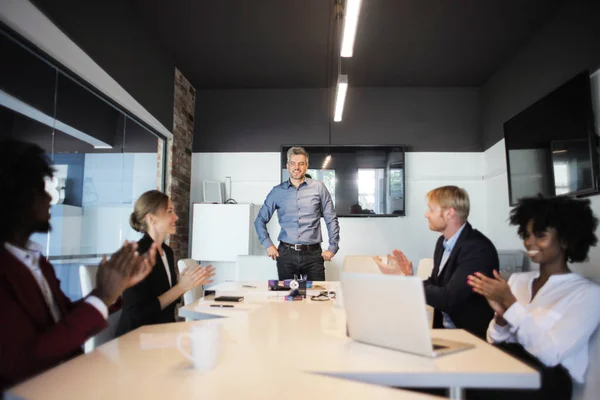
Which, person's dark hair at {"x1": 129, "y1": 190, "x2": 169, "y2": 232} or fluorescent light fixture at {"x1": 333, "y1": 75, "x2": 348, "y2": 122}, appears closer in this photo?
person's dark hair at {"x1": 129, "y1": 190, "x2": 169, "y2": 232}

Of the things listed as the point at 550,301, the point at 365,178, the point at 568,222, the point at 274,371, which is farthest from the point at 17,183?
the point at 365,178

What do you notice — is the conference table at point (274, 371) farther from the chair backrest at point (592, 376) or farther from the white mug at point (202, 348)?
the chair backrest at point (592, 376)

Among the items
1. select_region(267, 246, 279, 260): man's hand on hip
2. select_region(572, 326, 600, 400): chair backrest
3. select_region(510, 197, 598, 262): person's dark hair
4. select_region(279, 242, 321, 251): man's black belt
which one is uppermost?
select_region(510, 197, 598, 262): person's dark hair

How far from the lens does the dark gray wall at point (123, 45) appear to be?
284cm

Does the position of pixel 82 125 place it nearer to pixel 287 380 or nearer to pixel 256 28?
pixel 256 28

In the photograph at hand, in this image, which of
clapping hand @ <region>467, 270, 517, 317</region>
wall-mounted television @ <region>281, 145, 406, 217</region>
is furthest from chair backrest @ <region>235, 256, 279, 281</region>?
clapping hand @ <region>467, 270, 517, 317</region>

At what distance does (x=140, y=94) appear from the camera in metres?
4.02

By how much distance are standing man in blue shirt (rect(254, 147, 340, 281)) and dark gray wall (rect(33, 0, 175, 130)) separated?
156 cm

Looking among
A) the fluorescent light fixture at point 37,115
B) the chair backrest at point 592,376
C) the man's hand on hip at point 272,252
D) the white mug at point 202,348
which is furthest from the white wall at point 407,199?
the white mug at point 202,348

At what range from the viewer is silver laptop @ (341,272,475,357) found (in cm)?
122

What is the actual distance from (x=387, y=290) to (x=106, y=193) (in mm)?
3664

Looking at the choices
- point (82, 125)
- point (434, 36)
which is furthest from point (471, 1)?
point (82, 125)

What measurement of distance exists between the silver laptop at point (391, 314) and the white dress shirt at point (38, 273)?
762 mm

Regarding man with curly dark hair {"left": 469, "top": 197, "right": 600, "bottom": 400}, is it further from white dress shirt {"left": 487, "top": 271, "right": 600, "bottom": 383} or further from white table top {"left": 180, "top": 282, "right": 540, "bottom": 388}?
white table top {"left": 180, "top": 282, "right": 540, "bottom": 388}
